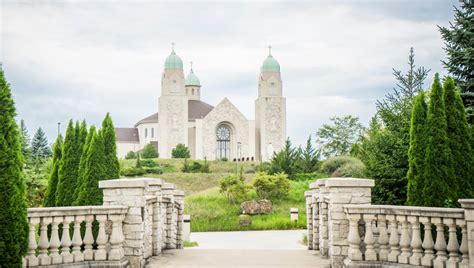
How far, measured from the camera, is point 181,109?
261 ft

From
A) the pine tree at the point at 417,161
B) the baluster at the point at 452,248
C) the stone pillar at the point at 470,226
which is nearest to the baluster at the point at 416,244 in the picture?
the baluster at the point at 452,248

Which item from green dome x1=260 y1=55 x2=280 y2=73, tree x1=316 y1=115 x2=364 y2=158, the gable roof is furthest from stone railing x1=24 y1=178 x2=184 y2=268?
the gable roof

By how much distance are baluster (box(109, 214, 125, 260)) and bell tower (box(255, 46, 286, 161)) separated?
71.3 metres

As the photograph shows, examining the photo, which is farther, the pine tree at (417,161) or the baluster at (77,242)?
the pine tree at (417,161)

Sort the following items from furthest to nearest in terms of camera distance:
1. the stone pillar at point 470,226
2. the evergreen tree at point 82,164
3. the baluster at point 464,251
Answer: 1. the evergreen tree at point 82,164
2. the baluster at point 464,251
3. the stone pillar at point 470,226

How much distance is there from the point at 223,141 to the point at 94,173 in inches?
2704

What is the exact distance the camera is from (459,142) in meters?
10.0

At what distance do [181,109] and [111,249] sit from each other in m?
71.2

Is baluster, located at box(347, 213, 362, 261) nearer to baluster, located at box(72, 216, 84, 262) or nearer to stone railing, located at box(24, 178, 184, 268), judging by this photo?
stone railing, located at box(24, 178, 184, 268)

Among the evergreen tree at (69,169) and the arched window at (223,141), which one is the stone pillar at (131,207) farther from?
the arched window at (223,141)

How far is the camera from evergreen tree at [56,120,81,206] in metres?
11.9

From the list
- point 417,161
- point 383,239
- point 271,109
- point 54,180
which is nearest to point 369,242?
point 383,239

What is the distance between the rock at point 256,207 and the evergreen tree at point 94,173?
48.7 ft

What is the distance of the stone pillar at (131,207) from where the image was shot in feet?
29.7
